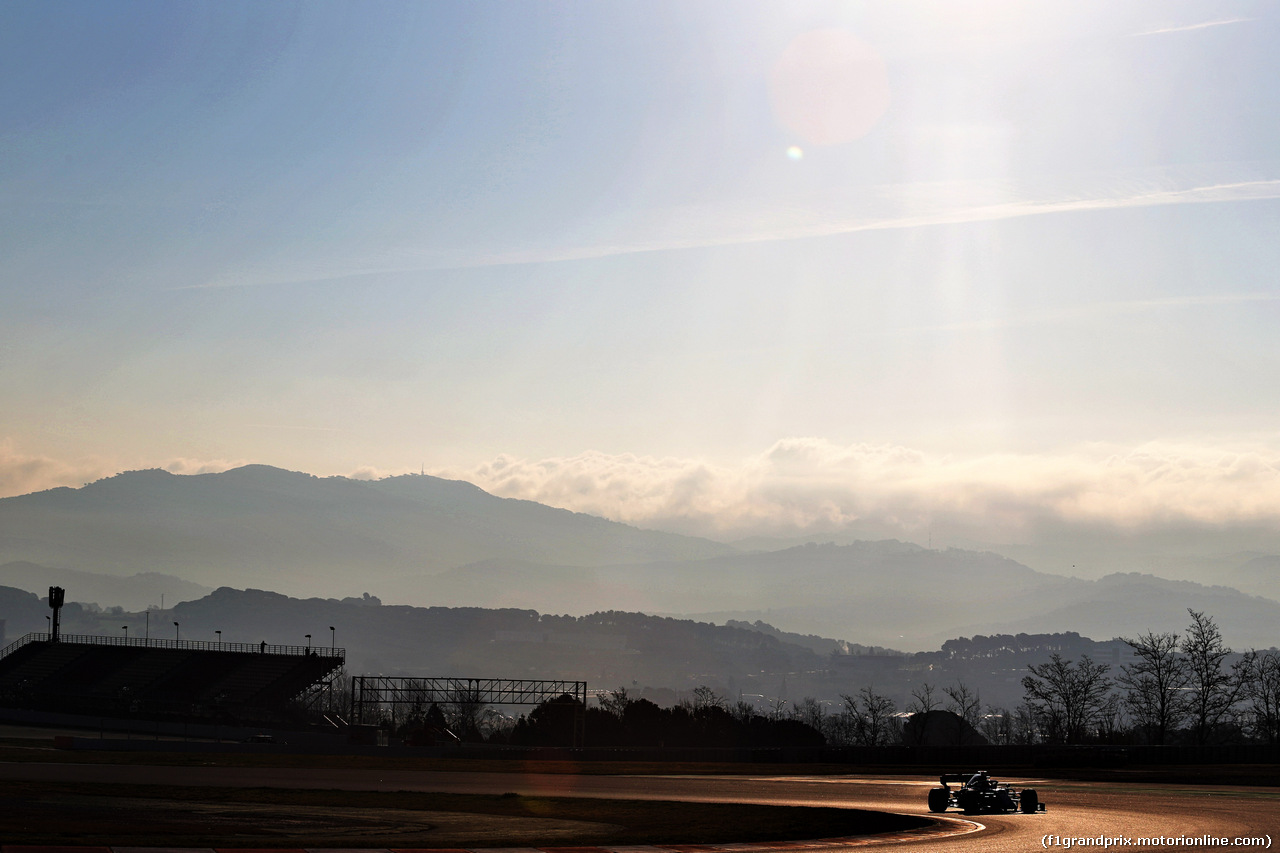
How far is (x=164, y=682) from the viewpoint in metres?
123

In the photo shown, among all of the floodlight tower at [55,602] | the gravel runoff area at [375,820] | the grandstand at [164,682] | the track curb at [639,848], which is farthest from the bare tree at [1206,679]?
the floodlight tower at [55,602]

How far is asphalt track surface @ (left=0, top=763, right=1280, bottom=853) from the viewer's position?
95.5 ft

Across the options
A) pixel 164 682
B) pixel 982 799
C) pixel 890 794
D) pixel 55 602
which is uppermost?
pixel 55 602

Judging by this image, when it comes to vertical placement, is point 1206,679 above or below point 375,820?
below

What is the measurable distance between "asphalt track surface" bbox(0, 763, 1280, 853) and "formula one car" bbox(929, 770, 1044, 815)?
0.48m

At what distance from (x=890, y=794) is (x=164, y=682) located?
9856cm

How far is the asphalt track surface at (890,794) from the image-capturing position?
29.1m

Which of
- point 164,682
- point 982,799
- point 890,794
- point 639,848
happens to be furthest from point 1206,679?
point 164,682

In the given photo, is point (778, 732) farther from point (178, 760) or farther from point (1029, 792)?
point (1029, 792)

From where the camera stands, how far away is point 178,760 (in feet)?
204

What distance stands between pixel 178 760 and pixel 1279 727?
340 ft

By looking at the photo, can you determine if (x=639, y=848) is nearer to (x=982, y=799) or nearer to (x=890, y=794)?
(x=982, y=799)

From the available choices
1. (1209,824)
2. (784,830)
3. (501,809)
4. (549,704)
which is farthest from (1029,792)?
(549,704)

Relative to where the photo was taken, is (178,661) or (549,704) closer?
(549,704)
